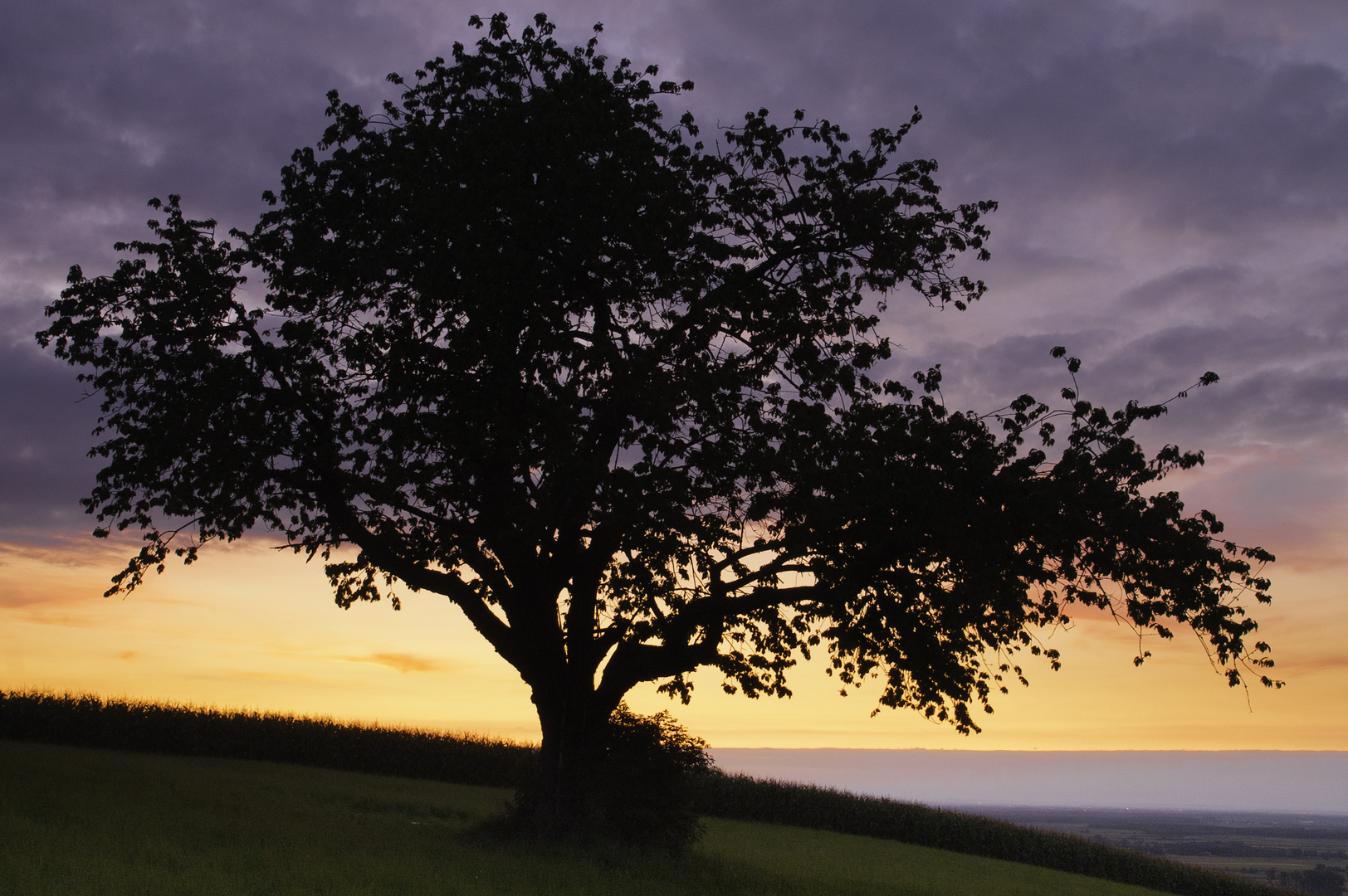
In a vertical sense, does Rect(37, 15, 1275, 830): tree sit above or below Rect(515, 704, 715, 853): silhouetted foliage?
above

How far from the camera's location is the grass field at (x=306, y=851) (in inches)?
586

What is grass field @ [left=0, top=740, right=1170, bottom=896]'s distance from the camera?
14.9 meters

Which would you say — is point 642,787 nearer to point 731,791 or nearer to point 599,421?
point 599,421

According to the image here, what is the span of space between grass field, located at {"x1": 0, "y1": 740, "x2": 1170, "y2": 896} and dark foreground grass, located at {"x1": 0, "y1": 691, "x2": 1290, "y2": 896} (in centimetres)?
666

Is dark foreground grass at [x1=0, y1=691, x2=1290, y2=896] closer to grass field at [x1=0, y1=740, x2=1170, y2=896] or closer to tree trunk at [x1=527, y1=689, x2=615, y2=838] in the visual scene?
grass field at [x1=0, y1=740, x2=1170, y2=896]

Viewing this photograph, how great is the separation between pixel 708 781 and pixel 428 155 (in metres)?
34.9

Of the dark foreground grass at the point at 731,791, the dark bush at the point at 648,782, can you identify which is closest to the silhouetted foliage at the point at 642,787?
the dark bush at the point at 648,782

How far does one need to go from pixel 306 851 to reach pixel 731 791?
103 ft

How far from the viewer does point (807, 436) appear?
17875 mm

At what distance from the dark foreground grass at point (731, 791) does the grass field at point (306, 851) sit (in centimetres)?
666

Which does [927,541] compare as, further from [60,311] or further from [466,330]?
[60,311]

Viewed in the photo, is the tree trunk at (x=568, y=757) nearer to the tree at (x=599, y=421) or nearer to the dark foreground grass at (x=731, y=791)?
the tree at (x=599, y=421)

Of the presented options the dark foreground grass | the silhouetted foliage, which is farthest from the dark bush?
the dark foreground grass

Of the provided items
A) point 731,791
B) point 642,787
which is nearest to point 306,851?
point 642,787
